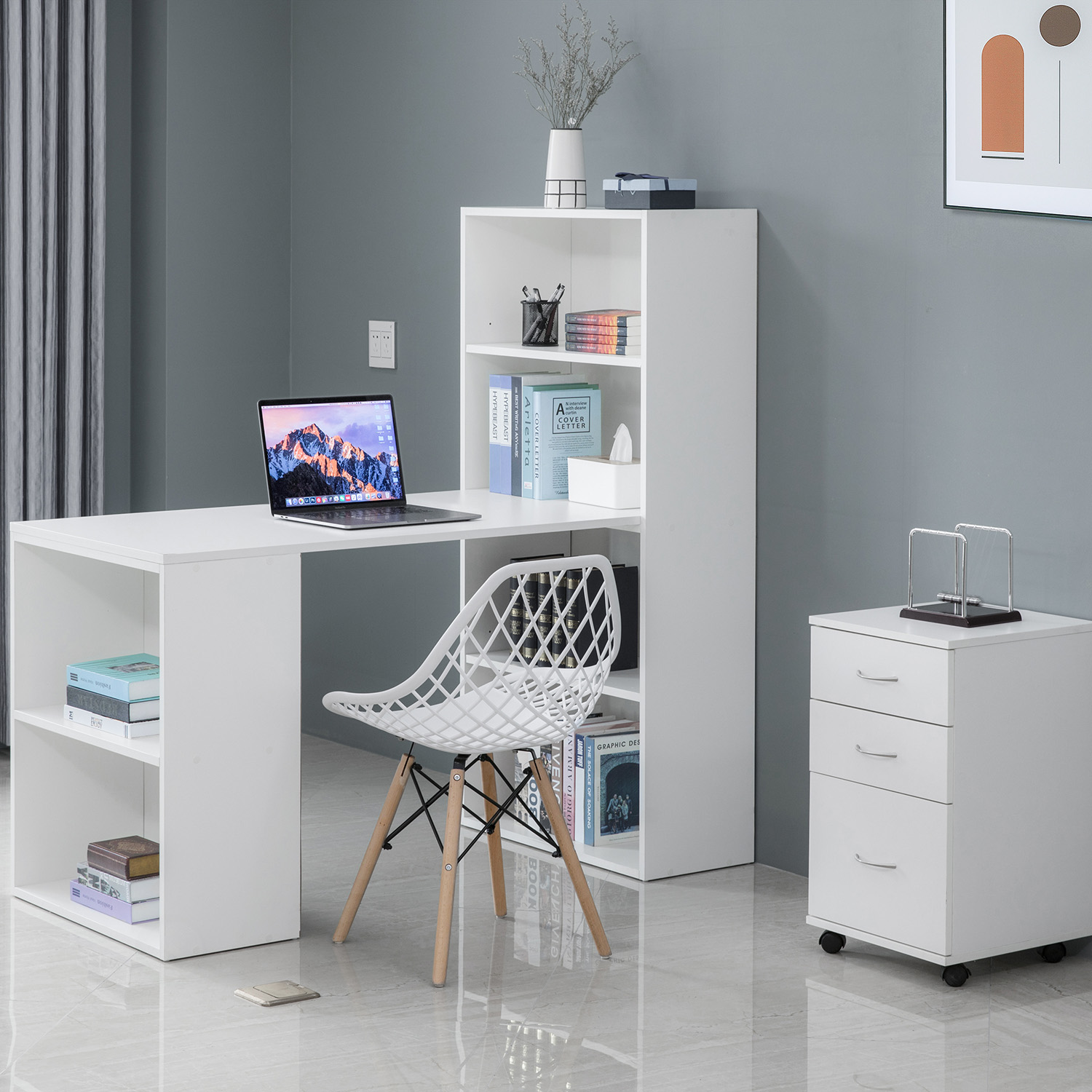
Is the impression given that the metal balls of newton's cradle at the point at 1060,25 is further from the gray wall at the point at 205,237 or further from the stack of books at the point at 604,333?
the gray wall at the point at 205,237

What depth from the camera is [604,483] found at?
3588mm

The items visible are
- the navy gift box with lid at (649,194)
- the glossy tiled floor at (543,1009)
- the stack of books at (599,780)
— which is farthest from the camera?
the stack of books at (599,780)

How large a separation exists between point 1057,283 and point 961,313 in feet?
0.71

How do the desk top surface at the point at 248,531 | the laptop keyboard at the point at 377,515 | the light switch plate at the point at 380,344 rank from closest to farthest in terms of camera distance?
1. the desk top surface at the point at 248,531
2. the laptop keyboard at the point at 377,515
3. the light switch plate at the point at 380,344

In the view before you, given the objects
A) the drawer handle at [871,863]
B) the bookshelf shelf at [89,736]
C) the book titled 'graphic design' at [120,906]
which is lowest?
the book titled 'graphic design' at [120,906]

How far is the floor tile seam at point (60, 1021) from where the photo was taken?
2.60m

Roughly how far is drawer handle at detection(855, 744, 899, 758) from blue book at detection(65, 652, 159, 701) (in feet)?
4.17

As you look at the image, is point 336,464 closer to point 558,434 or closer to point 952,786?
point 558,434

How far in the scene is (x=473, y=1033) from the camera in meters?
2.73

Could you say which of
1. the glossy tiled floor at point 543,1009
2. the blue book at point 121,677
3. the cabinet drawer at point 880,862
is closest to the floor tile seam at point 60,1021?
the glossy tiled floor at point 543,1009

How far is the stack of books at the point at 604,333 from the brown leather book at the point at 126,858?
53.4 inches

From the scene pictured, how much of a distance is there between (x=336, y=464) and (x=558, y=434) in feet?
1.72

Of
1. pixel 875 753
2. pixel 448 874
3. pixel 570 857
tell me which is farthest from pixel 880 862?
pixel 448 874

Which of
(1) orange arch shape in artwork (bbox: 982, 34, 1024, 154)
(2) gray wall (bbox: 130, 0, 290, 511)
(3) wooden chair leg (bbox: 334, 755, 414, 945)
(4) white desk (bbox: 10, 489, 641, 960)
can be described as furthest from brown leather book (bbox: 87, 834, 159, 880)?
(1) orange arch shape in artwork (bbox: 982, 34, 1024, 154)
